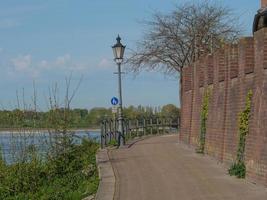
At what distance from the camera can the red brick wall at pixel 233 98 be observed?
580 inches

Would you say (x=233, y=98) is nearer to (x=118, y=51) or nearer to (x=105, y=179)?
(x=105, y=179)

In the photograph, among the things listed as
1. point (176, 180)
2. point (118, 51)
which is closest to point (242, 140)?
point (176, 180)

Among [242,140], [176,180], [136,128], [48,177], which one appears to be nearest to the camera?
[176,180]

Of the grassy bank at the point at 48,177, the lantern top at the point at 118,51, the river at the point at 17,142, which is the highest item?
the lantern top at the point at 118,51

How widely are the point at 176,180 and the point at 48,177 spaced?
6427 mm

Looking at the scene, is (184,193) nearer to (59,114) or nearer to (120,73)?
(59,114)

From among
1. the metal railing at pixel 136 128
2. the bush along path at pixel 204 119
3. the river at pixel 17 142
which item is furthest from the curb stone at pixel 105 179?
the metal railing at pixel 136 128

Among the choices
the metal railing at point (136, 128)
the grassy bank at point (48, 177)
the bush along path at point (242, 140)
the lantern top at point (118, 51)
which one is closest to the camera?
the bush along path at point (242, 140)

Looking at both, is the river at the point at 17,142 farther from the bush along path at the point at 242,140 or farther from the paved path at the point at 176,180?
the bush along path at the point at 242,140

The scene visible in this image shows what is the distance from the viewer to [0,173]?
19703 mm

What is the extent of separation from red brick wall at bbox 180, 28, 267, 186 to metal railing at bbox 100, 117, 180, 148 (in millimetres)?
4092

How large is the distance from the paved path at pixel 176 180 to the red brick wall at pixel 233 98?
62 centimetres

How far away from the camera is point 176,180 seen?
51.3 ft

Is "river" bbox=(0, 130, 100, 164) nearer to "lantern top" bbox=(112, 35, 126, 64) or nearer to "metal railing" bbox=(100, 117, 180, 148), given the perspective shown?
"metal railing" bbox=(100, 117, 180, 148)
